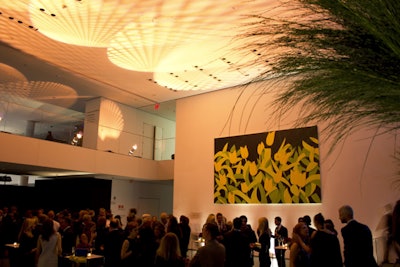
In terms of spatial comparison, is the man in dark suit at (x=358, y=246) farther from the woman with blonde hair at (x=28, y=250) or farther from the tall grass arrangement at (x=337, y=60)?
the woman with blonde hair at (x=28, y=250)

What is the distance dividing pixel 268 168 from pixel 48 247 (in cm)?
785

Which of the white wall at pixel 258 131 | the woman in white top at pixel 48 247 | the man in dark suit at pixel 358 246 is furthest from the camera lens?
the white wall at pixel 258 131

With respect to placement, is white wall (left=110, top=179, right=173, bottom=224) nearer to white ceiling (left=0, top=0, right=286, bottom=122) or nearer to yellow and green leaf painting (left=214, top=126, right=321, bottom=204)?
white ceiling (left=0, top=0, right=286, bottom=122)

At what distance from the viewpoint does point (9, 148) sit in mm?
10758

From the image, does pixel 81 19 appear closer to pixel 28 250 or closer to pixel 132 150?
pixel 28 250

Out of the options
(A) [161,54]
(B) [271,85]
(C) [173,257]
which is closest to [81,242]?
(C) [173,257]

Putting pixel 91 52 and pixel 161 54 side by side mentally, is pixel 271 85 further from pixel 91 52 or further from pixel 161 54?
pixel 91 52

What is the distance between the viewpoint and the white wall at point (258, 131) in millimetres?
9625

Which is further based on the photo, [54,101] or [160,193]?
[160,193]

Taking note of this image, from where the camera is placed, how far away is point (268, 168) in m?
11.7

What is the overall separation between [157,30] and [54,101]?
8.56 m

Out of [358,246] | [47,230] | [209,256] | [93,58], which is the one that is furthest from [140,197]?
[358,246]

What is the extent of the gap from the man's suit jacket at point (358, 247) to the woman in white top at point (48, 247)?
13.4ft

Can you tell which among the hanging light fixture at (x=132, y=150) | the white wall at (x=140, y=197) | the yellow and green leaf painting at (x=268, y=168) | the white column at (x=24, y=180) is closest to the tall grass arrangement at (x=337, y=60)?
the yellow and green leaf painting at (x=268, y=168)
